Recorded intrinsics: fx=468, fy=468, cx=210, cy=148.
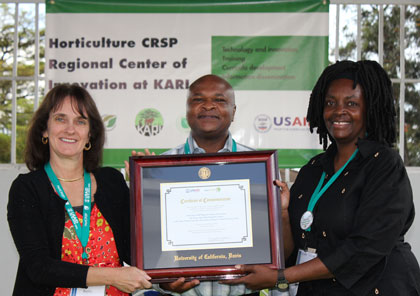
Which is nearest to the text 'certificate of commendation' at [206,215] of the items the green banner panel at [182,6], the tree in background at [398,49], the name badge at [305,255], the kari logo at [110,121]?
the name badge at [305,255]

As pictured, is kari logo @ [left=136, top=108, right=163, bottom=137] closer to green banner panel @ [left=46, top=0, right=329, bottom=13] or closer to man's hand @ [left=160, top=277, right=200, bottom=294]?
green banner panel @ [left=46, top=0, right=329, bottom=13]

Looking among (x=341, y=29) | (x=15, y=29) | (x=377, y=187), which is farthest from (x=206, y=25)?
(x=377, y=187)

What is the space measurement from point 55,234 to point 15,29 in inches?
138

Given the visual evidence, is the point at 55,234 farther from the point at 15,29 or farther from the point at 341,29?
the point at 341,29

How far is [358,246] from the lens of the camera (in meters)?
2.08

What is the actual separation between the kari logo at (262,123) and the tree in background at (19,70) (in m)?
2.41

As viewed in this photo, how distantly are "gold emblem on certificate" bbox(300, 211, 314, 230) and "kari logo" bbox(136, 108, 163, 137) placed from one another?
8.49 feet

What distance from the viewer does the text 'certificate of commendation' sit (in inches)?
88.2

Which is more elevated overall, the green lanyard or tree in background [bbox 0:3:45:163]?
tree in background [bbox 0:3:45:163]

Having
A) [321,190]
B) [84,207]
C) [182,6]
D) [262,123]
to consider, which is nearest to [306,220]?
[321,190]

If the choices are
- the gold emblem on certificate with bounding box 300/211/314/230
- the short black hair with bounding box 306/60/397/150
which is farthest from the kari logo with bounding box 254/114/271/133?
the gold emblem on certificate with bounding box 300/211/314/230

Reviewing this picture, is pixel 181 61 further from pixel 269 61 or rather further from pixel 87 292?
pixel 87 292

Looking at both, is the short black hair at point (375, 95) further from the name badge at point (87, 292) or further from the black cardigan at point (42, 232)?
the name badge at point (87, 292)

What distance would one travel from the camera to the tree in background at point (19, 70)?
5.01m
